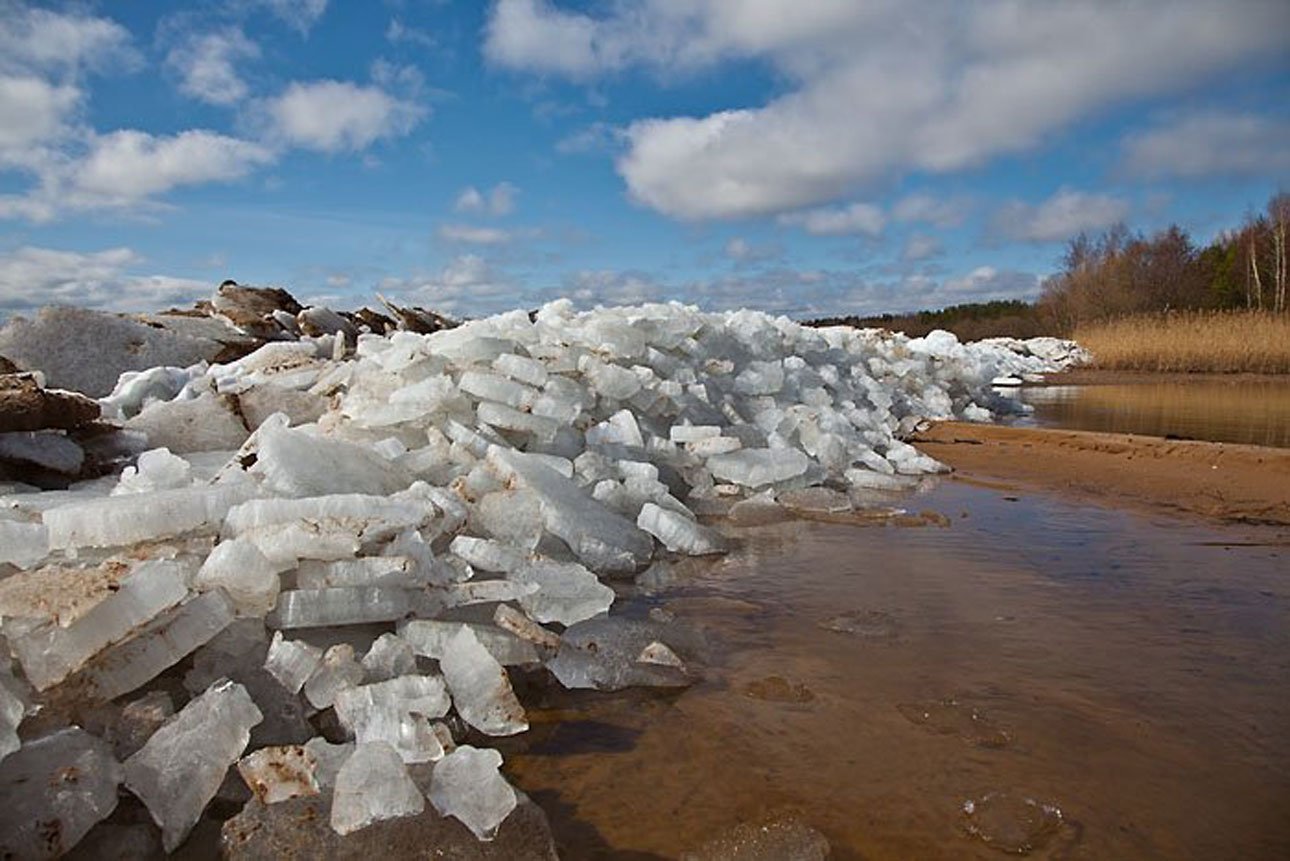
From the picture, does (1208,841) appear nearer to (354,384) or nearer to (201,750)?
(201,750)

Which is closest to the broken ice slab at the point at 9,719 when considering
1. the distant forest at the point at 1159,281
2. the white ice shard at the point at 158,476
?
the white ice shard at the point at 158,476

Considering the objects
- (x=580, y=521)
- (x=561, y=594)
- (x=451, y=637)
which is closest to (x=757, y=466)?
(x=580, y=521)

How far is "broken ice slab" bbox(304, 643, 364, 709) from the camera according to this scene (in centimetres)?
119

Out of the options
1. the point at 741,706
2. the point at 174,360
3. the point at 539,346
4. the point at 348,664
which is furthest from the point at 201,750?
the point at 174,360

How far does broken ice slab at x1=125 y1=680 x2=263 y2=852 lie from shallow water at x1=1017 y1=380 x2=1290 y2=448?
5393 millimetres

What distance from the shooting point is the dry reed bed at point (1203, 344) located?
12.4m

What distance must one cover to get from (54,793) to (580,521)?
1265 millimetres

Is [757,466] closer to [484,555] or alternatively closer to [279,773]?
[484,555]

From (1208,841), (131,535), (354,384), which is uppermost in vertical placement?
(354,384)

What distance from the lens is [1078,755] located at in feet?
3.69

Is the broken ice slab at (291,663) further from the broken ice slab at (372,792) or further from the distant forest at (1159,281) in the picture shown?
the distant forest at (1159,281)

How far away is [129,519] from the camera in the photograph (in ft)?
4.50

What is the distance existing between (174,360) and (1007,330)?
2572cm

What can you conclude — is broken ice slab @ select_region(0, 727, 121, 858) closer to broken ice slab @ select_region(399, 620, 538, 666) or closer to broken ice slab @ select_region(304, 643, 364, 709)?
broken ice slab @ select_region(304, 643, 364, 709)
